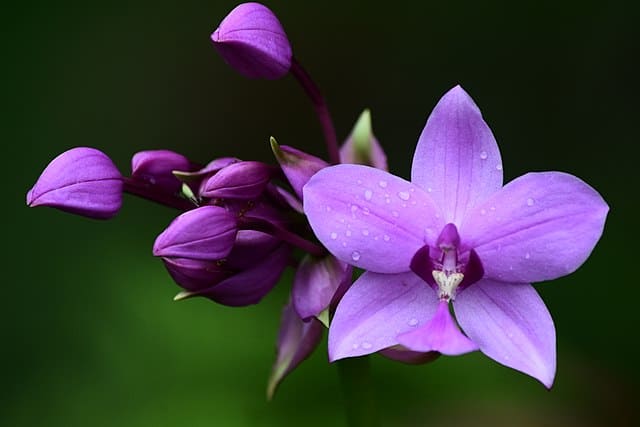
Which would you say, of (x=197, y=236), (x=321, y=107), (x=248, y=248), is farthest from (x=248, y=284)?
(x=321, y=107)

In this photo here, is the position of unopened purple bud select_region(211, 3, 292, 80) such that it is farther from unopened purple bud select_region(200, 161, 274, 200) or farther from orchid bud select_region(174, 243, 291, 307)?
orchid bud select_region(174, 243, 291, 307)

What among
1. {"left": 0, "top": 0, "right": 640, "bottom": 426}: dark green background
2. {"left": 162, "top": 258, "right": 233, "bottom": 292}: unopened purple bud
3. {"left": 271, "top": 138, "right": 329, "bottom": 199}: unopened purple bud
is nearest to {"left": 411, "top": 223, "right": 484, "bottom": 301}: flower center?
{"left": 271, "top": 138, "right": 329, "bottom": 199}: unopened purple bud

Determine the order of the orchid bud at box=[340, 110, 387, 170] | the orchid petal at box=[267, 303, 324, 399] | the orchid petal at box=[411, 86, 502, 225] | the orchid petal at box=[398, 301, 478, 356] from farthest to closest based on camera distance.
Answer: the orchid bud at box=[340, 110, 387, 170] → the orchid petal at box=[267, 303, 324, 399] → the orchid petal at box=[411, 86, 502, 225] → the orchid petal at box=[398, 301, 478, 356]

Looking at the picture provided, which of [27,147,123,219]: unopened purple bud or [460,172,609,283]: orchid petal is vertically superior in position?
[27,147,123,219]: unopened purple bud

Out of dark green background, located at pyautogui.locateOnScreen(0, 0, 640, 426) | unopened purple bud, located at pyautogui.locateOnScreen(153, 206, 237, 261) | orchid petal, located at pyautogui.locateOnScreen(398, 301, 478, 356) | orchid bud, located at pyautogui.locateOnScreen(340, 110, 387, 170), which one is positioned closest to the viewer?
orchid petal, located at pyautogui.locateOnScreen(398, 301, 478, 356)

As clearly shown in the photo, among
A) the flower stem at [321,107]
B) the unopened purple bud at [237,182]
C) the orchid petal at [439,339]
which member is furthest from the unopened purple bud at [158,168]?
the orchid petal at [439,339]

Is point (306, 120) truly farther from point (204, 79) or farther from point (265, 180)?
point (265, 180)

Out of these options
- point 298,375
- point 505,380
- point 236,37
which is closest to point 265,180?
point 236,37

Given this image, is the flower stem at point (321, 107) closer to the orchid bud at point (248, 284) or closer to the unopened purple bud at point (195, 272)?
the orchid bud at point (248, 284)

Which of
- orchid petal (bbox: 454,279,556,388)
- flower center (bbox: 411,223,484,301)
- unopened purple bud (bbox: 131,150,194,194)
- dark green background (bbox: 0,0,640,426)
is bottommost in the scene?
dark green background (bbox: 0,0,640,426)
